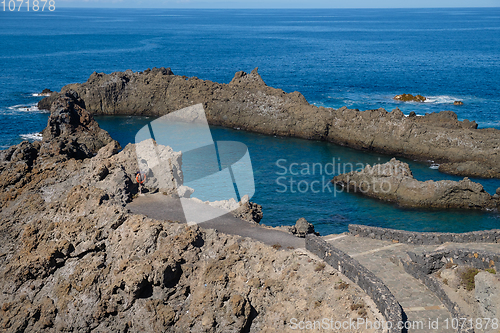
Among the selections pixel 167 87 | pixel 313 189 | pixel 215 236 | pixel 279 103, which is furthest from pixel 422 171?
pixel 167 87

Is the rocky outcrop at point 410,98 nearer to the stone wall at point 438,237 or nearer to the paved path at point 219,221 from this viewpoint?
the stone wall at point 438,237

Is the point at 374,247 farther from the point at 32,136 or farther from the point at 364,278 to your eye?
the point at 32,136

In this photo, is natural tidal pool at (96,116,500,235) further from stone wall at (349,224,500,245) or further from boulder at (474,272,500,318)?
boulder at (474,272,500,318)

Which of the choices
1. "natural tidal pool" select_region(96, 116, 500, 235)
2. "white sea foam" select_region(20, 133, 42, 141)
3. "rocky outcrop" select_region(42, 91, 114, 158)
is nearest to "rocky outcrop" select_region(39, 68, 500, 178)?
"natural tidal pool" select_region(96, 116, 500, 235)

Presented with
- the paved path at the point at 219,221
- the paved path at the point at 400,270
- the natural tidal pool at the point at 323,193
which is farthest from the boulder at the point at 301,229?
the natural tidal pool at the point at 323,193

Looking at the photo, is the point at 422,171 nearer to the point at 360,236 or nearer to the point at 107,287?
the point at 360,236

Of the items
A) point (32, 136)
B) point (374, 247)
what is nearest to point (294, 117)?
point (32, 136)
